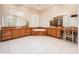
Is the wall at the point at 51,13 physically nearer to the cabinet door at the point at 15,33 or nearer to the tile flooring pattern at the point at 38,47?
the tile flooring pattern at the point at 38,47

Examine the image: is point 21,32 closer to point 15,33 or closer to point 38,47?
point 15,33

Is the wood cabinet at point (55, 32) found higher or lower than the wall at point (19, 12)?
lower

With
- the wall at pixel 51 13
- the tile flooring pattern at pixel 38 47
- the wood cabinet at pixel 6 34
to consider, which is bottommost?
the tile flooring pattern at pixel 38 47

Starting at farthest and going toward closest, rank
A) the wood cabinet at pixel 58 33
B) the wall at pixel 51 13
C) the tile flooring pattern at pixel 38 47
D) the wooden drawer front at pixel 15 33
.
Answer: the wooden drawer front at pixel 15 33, the wood cabinet at pixel 58 33, the wall at pixel 51 13, the tile flooring pattern at pixel 38 47

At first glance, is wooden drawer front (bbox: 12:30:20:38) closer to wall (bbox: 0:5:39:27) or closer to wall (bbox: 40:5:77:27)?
wall (bbox: 0:5:39:27)

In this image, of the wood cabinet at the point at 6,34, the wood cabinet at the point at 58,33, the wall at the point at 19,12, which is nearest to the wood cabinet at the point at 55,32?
the wood cabinet at the point at 58,33

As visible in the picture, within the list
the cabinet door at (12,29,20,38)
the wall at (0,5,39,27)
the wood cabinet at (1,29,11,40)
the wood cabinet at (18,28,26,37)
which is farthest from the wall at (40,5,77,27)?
the wood cabinet at (1,29,11,40)

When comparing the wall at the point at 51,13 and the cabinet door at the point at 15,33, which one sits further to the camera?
the cabinet door at the point at 15,33

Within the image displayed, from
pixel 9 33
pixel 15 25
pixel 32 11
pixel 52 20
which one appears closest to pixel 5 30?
pixel 9 33

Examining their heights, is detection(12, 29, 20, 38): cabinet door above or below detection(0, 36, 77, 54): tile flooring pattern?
above

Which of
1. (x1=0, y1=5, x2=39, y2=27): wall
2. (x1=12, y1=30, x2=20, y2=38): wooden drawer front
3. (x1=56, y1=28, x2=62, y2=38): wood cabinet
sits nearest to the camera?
(x1=0, y1=5, x2=39, y2=27): wall

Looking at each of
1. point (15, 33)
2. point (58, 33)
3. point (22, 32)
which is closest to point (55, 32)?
point (58, 33)

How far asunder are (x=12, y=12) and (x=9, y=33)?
45.6 inches
